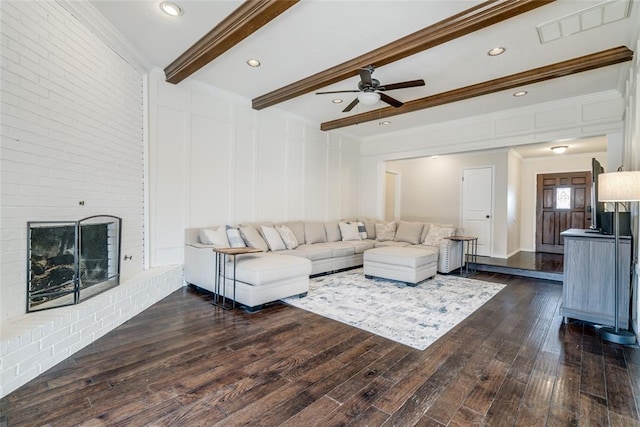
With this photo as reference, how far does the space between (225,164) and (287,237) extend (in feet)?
5.26

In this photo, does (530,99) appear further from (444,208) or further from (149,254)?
(149,254)

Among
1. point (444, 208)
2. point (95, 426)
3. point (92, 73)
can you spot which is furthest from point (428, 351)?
point (444, 208)

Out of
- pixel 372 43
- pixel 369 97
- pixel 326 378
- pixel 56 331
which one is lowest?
pixel 326 378

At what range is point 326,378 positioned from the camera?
208 centimetres

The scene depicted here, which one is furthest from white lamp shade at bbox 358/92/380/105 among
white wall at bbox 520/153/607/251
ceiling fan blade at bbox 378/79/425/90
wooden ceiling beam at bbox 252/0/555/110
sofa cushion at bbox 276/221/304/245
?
white wall at bbox 520/153/607/251

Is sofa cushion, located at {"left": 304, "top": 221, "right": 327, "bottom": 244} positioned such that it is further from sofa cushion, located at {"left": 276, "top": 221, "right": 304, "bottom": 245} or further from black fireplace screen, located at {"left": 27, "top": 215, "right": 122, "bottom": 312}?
black fireplace screen, located at {"left": 27, "top": 215, "right": 122, "bottom": 312}

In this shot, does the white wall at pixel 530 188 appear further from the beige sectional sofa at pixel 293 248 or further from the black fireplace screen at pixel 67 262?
the black fireplace screen at pixel 67 262

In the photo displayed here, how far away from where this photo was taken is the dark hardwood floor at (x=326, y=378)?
5.56 ft

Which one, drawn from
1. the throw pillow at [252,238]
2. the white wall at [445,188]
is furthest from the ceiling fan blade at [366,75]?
the white wall at [445,188]

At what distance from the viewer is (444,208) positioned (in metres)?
7.71

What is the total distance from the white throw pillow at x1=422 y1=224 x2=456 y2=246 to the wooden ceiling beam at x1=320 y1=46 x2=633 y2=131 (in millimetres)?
2263

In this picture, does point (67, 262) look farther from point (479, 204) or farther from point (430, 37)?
point (479, 204)

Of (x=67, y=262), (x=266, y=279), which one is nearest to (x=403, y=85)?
(x=266, y=279)

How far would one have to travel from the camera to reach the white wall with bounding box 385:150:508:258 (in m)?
6.75
